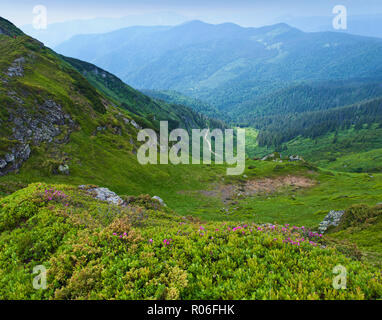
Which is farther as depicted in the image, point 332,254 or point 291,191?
point 291,191

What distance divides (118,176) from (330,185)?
81.7 meters

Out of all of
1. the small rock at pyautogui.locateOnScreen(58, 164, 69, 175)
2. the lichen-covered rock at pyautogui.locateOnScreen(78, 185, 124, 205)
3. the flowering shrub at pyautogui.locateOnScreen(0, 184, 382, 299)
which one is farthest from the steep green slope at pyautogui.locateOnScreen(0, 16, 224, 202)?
the flowering shrub at pyautogui.locateOnScreen(0, 184, 382, 299)

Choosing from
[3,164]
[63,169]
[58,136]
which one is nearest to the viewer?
[3,164]

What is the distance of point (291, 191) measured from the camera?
80.2 m

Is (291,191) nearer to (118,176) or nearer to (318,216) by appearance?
(318,216)

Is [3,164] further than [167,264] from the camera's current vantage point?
Yes

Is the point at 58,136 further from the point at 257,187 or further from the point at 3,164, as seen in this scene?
the point at 257,187

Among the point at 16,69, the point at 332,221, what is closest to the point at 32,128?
the point at 16,69

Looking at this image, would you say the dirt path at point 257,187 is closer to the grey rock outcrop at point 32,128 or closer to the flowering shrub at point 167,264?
the grey rock outcrop at point 32,128

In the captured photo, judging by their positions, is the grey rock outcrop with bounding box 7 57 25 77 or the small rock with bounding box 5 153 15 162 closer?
the small rock with bounding box 5 153 15 162
